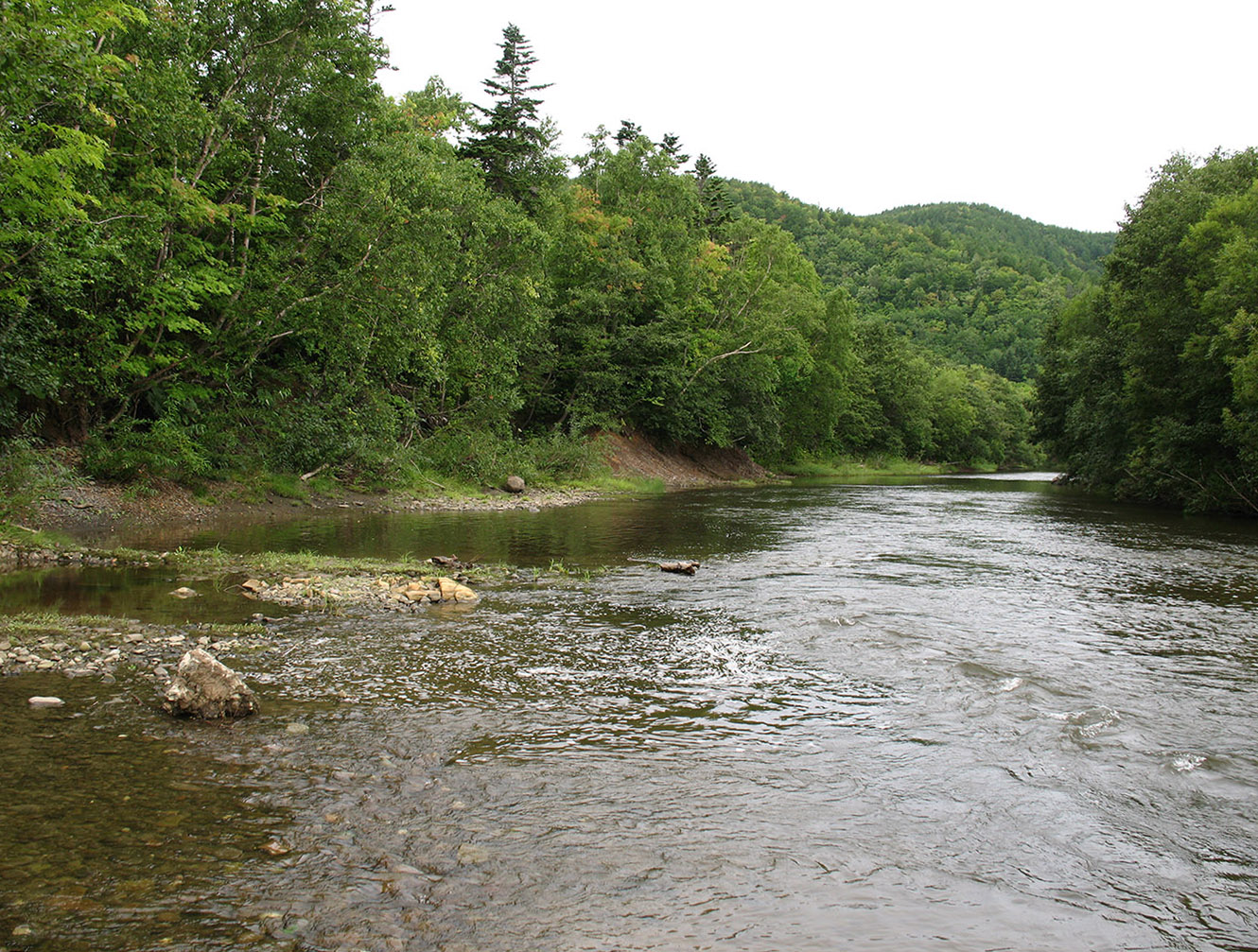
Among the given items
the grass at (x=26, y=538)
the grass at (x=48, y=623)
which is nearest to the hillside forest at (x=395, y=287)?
the grass at (x=26, y=538)

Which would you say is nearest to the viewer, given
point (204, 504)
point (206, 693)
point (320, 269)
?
point (206, 693)

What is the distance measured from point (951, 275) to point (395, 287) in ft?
514

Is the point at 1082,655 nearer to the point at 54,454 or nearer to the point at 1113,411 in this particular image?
the point at 54,454

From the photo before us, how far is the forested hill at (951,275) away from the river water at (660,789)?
449ft

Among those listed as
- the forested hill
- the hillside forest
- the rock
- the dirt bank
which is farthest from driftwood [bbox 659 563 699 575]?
the forested hill

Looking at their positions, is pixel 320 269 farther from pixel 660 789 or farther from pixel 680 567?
pixel 660 789

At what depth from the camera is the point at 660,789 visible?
5.80 m

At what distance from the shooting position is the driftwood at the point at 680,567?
15.2m

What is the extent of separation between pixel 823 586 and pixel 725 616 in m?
3.19

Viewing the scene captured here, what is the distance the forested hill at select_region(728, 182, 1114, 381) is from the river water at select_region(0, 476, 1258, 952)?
137 metres

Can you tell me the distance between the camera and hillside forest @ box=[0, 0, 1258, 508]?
17766 millimetres

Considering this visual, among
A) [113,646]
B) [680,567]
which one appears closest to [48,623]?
[113,646]

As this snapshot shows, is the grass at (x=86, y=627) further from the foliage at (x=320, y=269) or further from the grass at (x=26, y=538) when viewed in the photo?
the foliage at (x=320, y=269)

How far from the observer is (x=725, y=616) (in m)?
11.6
